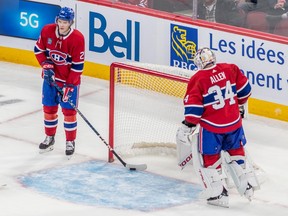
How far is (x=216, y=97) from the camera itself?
27.3 feet

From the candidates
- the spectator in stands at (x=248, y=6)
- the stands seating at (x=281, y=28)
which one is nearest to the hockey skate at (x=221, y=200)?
the stands seating at (x=281, y=28)

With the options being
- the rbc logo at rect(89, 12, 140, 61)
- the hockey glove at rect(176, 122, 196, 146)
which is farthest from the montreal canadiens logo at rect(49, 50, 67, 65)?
the rbc logo at rect(89, 12, 140, 61)

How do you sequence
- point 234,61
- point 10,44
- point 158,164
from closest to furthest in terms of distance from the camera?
point 158,164 < point 234,61 < point 10,44

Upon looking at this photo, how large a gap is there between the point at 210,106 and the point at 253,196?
0.95m

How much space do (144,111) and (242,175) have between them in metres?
1.65

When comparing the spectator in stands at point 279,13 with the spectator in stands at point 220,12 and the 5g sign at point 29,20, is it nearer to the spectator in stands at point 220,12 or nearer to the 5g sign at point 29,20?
the spectator in stands at point 220,12

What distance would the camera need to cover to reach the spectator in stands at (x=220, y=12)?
1120cm

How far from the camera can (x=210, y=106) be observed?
8.36 m

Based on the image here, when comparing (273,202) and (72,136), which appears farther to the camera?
(72,136)

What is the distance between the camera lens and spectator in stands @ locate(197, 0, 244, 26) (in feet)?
36.7

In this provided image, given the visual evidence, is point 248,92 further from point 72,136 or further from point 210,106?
point 72,136

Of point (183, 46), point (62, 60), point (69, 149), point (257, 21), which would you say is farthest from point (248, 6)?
point (69, 149)

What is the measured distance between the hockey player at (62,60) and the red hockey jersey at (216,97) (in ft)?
4.76

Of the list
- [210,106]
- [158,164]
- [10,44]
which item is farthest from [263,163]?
[10,44]
